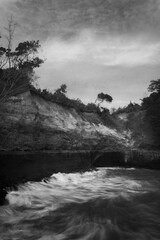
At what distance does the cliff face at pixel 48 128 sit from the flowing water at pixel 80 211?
8.37ft

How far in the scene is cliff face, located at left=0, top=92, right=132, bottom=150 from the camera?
438 inches

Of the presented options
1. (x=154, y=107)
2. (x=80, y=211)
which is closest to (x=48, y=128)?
(x=80, y=211)

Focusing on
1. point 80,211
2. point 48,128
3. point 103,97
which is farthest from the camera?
point 103,97

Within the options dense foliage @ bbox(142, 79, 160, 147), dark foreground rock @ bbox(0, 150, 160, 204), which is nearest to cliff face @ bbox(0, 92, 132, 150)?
dark foreground rock @ bbox(0, 150, 160, 204)

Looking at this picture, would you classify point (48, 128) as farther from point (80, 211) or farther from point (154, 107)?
point (154, 107)

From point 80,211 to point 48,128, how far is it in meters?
8.66

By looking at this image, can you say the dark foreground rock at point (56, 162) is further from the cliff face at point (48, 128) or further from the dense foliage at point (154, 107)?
the dense foliage at point (154, 107)

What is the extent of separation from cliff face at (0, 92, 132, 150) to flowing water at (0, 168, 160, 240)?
2553 mm

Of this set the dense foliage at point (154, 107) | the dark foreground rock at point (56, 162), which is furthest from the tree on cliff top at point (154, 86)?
the dark foreground rock at point (56, 162)

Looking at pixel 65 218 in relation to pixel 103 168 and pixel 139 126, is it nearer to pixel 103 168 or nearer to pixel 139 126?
pixel 103 168

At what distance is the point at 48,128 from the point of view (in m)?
14.2

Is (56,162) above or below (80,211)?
above

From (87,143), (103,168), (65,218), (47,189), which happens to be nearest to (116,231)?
(65,218)

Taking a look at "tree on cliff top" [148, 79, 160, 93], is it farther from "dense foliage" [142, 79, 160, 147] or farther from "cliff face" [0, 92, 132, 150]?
"cliff face" [0, 92, 132, 150]
